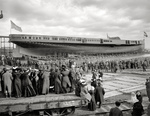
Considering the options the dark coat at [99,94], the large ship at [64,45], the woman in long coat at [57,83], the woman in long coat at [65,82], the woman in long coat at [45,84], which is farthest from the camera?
the large ship at [64,45]

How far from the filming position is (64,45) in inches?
1479

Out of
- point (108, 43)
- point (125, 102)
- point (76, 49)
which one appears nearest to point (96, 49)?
point (108, 43)

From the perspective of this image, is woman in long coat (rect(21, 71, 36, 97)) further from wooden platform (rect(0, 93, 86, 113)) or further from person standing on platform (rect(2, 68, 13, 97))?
wooden platform (rect(0, 93, 86, 113))

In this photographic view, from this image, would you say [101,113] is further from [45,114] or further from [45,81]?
[45,81]

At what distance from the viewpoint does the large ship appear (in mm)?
33203

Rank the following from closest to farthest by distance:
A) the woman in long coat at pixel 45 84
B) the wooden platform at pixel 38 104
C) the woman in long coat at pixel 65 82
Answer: the wooden platform at pixel 38 104 < the woman in long coat at pixel 45 84 < the woman in long coat at pixel 65 82

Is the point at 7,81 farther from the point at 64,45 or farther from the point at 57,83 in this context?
the point at 64,45

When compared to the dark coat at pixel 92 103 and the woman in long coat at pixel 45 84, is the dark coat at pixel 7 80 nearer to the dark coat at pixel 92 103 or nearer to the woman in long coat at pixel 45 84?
the woman in long coat at pixel 45 84

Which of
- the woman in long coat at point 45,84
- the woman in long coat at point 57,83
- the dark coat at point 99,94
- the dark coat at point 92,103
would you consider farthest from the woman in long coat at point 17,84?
the dark coat at point 99,94

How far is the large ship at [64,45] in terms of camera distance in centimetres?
3320

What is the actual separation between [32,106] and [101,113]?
2.74 meters

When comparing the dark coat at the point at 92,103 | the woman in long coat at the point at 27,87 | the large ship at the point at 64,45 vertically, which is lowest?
the dark coat at the point at 92,103

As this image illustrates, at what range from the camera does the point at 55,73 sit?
23.9 ft

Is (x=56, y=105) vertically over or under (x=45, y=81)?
under
